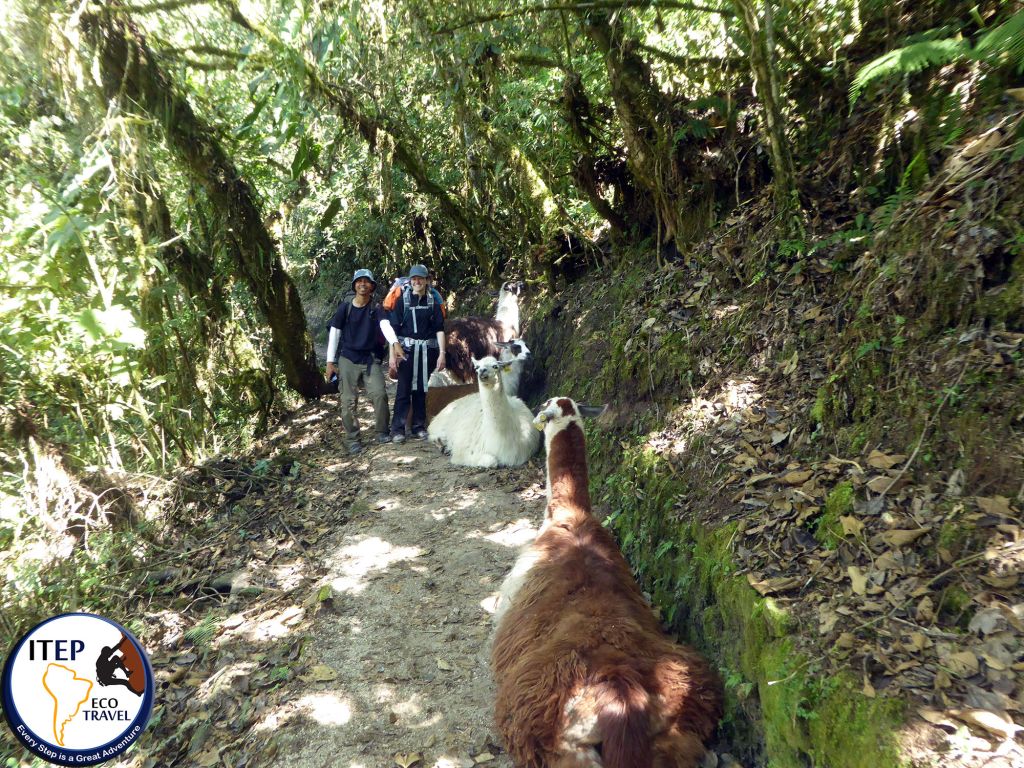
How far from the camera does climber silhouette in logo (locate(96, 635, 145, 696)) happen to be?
13.1 feet

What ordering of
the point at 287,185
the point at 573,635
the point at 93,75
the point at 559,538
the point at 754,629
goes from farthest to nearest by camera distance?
the point at 287,185, the point at 93,75, the point at 559,538, the point at 573,635, the point at 754,629

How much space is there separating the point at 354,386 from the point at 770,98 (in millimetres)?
5621

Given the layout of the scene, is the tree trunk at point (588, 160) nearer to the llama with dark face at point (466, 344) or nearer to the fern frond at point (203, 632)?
the llama with dark face at point (466, 344)

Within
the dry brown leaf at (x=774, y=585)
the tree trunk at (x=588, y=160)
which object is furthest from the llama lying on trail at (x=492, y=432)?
the dry brown leaf at (x=774, y=585)

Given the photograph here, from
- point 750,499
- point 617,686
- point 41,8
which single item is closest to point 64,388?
point 41,8

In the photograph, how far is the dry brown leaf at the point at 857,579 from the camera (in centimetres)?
272

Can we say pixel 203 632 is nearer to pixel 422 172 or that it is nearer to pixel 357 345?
pixel 357 345

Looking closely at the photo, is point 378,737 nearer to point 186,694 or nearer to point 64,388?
point 186,694

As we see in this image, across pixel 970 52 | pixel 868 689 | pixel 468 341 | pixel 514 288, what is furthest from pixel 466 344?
pixel 868 689

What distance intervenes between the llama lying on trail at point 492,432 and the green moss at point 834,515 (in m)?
4.39

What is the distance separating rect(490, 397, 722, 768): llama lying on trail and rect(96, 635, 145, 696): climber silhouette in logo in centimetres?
233

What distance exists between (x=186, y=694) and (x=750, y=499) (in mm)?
4192

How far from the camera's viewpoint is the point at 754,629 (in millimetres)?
2980

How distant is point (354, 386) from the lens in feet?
26.4
